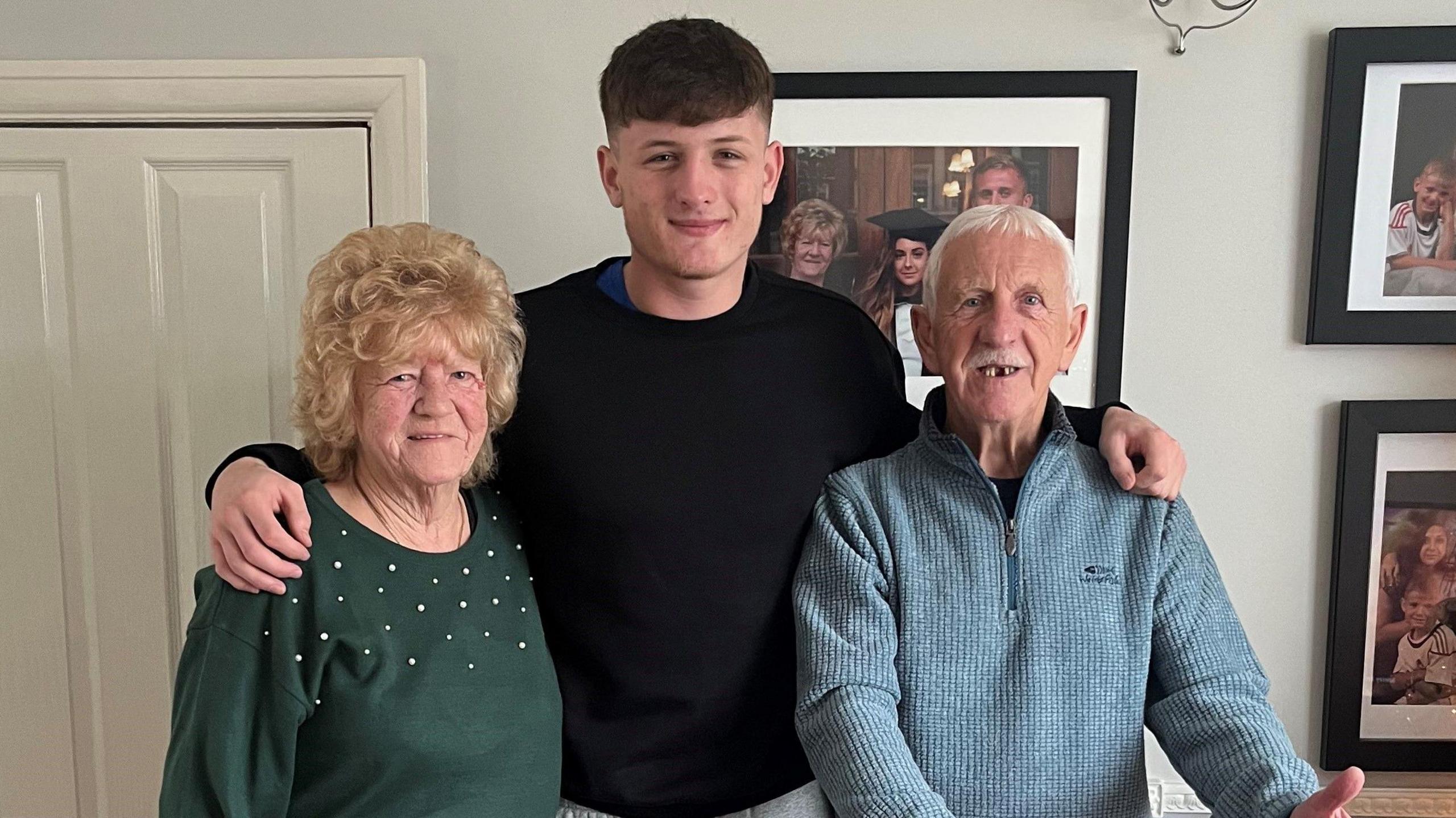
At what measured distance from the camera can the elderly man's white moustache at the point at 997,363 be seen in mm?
1244

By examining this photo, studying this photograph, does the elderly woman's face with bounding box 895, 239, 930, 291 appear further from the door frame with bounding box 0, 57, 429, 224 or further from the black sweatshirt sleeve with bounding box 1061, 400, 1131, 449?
the door frame with bounding box 0, 57, 429, 224

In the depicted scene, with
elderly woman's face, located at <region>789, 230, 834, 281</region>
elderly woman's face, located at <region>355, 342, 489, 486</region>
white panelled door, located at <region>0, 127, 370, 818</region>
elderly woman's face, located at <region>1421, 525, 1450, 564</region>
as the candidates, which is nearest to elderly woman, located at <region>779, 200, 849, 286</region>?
elderly woman's face, located at <region>789, 230, 834, 281</region>

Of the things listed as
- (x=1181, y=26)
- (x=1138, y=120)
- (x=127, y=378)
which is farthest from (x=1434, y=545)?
(x=127, y=378)

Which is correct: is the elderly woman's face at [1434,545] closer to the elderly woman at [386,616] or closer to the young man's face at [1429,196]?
the young man's face at [1429,196]

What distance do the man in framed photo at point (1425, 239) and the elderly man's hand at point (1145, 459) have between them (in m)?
1.01

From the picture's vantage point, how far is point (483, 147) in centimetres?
194

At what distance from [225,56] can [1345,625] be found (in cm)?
248

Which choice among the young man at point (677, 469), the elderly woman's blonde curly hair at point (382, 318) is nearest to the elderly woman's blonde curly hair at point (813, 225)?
the young man at point (677, 469)

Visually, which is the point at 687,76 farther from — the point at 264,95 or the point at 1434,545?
the point at 1434,545

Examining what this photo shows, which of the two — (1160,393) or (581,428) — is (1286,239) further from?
(581,428)

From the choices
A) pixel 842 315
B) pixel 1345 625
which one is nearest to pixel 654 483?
pixel 842 315

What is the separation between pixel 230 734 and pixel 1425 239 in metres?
2.18

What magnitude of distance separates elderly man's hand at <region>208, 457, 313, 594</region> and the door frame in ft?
3.03

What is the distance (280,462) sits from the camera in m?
1.24
